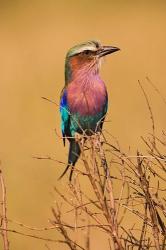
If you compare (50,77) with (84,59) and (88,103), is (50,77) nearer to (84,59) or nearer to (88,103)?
(84,59)

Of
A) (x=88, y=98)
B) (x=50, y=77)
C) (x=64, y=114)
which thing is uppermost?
(x=88, y=98)

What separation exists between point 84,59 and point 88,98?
1.36ft

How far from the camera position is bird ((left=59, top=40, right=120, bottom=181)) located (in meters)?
5.61

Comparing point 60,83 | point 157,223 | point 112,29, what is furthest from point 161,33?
point 157,223

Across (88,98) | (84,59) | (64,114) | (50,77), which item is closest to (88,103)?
(88,98)

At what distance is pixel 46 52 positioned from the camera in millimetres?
13820

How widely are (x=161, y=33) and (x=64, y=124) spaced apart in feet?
28.4

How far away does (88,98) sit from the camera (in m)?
5.61

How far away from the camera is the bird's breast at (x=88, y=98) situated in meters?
5.60

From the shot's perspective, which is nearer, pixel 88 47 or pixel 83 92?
pixel 83 92

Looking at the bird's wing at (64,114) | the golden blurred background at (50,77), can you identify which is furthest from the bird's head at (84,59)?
the golden blurred background at (50,77)

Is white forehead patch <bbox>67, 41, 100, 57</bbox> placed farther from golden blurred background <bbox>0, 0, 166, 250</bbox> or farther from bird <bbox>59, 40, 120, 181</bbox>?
golden blurred background <bbox>0, 0, 166, 250</bbox>

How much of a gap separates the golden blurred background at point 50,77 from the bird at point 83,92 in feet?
7.44

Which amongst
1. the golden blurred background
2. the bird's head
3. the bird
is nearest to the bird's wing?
the bird
